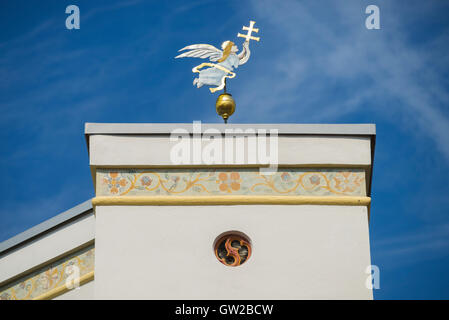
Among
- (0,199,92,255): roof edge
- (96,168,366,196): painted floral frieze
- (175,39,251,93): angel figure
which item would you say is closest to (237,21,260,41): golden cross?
(175,39,251,93): angel figure

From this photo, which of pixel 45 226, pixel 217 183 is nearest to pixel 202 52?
pixel 217 183

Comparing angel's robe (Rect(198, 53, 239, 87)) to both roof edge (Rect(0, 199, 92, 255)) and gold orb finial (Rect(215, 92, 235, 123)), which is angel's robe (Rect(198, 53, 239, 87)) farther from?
roof edge (Rect(0, 199, 92, 255))

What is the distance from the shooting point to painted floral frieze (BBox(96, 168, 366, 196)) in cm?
1050

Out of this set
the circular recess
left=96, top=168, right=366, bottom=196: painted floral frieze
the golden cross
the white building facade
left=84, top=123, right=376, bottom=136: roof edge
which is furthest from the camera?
the golden cross

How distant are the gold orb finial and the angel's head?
43 centimetres

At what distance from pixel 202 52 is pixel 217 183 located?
187 cm

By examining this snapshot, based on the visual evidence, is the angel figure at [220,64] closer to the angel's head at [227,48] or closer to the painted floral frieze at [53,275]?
the angel's head at [227,48]

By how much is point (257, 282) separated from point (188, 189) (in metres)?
1.27

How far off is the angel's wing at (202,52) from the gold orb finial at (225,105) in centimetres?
49

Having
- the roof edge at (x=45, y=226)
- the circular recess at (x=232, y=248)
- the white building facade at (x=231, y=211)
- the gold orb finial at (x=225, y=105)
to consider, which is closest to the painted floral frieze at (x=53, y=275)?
the roof edge at (x=45, y=226)

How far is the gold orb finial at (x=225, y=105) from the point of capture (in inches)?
449

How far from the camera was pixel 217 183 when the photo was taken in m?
10.5

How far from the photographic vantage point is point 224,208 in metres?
10.4

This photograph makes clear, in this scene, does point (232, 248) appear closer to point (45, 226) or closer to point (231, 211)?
point (231, 211)
